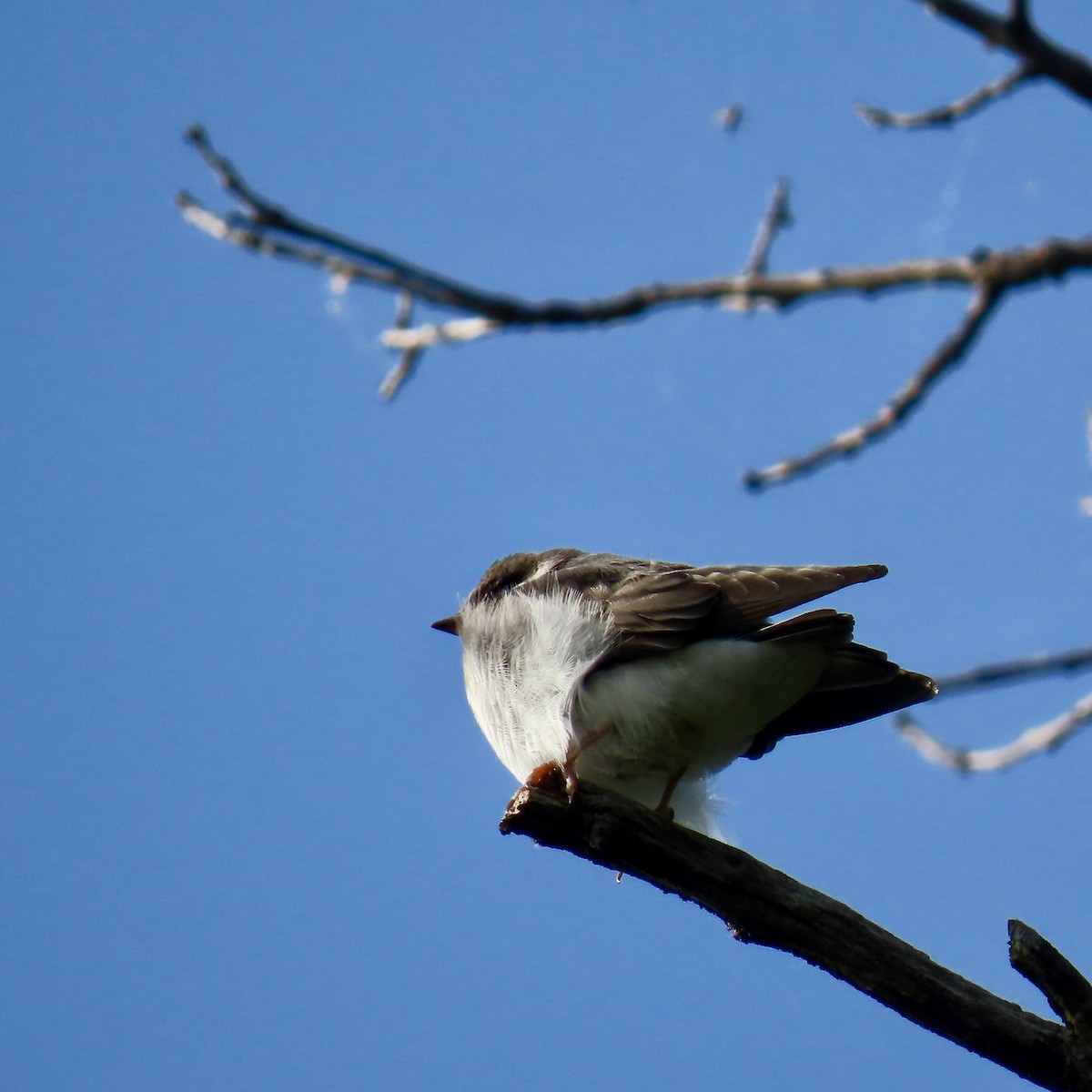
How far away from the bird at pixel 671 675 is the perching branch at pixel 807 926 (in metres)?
0.40

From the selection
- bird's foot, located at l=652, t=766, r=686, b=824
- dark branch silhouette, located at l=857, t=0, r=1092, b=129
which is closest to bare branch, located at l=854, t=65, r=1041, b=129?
dark branch silhouette, located at l=857, t=0, r=1092, b=129

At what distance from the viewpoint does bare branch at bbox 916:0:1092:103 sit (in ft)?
8.77

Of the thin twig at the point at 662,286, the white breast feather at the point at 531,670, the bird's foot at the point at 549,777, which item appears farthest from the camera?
the white breast feather at the point at 531,670

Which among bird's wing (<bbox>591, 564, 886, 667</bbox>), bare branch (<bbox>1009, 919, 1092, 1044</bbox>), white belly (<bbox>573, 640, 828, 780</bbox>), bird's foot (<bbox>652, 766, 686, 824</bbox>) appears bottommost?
bare branch (<bbox>1009, 919, 1092, 1044</bbox>)

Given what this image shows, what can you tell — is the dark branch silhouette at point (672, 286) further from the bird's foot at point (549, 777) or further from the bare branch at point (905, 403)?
the bird's foot at point (549, 777)

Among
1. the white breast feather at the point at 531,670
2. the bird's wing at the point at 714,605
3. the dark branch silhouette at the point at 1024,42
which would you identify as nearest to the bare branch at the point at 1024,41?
the dark branch silhouette at the point at 1024,42

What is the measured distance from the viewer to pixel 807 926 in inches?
143

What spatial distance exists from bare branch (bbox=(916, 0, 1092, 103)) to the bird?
2.12 meters

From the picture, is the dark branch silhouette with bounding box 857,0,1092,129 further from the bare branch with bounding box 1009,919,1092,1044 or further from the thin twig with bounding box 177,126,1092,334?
the bare branch with bounding box 1009,919,1092,1044

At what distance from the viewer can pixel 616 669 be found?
460 cm

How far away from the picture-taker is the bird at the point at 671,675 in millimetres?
4535

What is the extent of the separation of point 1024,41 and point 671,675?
2.48m

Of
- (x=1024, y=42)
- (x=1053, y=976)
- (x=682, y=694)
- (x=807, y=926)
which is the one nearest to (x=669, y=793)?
(x=682, y=694)

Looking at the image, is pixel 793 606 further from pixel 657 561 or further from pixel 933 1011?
pixel 933 1011
